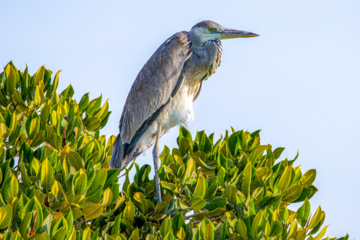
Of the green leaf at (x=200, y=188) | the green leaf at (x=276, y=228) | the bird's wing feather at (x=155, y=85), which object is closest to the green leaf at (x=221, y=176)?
the green leaf at (x=200, y=188)

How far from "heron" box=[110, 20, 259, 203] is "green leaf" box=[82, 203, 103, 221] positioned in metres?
2.79

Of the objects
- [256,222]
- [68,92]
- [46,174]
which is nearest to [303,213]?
[256,222]

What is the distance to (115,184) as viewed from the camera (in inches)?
141

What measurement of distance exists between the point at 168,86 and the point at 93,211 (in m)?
3.01

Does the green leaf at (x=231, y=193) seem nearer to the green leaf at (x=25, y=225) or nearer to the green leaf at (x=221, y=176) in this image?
the green leaf at (x=221, y=176)

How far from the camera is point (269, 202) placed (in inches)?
140

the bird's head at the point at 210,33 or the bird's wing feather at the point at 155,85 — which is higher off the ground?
the bird's head at the point at 210,33

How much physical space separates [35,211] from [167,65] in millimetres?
3313

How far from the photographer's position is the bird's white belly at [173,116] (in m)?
6.14

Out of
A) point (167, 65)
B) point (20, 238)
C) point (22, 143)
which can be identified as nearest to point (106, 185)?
point (22, 143)

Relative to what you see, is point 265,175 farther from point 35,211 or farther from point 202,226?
point 35,211

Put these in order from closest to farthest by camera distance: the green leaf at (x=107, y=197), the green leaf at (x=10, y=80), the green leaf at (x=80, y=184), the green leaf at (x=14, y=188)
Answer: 1. the green leaf at (x=14, y=188)
2. the green leaf at (x=80, y=184)
3. the green leaf at (x=107, y=197)
4. the green leaf at (x=10, y=80)

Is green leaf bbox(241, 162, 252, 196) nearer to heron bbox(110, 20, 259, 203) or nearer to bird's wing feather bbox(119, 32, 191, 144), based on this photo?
heron bbox(110, 20, 259, 203)

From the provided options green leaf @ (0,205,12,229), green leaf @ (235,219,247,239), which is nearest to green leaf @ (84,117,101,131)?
green leaf @ (0,205,12,229)
